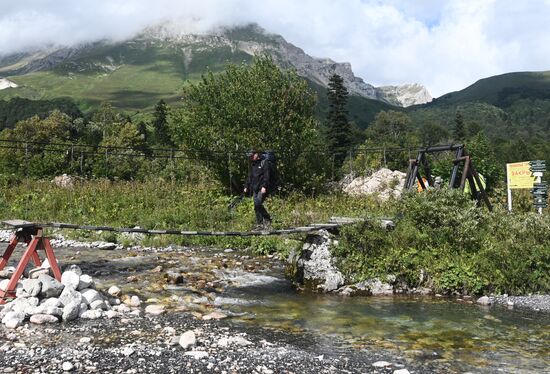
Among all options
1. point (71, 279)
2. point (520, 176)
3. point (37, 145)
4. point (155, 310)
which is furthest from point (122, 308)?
point (37, 145)

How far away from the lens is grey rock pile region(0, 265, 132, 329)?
805 cm

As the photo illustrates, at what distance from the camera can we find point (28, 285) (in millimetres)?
8734

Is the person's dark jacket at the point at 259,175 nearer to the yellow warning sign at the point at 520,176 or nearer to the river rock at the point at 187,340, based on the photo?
the river rock at the point at 187,340

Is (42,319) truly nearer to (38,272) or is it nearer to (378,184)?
(38,272)

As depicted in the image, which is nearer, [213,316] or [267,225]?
[213,316]

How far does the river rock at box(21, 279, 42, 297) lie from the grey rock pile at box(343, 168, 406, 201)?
21349 millimetres

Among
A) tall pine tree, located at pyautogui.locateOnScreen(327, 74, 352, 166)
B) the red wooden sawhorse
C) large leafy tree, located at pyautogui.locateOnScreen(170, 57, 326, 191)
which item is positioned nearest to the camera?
the red wooden sawhorse

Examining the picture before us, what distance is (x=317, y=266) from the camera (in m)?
11.8

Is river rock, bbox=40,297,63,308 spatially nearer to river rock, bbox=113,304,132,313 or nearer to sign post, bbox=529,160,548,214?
river rock, bbox=113,304,132,313

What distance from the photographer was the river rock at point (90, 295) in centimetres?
888

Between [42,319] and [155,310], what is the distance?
1.92 m

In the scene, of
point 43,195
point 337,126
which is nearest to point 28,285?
point 43,195

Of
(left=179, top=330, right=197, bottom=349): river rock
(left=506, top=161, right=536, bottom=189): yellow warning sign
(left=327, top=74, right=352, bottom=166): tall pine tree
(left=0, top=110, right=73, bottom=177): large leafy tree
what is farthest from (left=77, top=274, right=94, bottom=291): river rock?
(left=327, top=74, right=352, bottom=166): tall pine tree

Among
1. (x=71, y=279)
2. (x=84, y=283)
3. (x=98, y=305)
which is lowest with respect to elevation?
(x=98, y=305)
